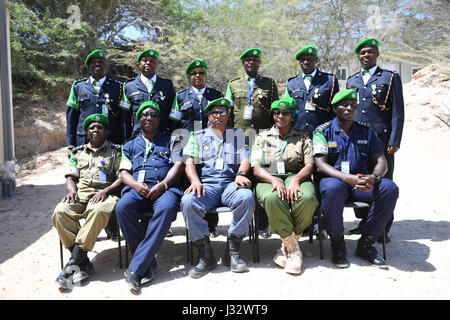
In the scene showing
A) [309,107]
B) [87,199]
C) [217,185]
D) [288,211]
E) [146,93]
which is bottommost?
[288,211]

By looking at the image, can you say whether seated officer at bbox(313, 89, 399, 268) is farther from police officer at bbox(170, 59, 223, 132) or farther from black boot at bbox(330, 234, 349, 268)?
police officer at bbox(170, 59, 223, 132)

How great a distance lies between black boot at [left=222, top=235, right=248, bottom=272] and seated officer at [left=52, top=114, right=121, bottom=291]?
1.27 m

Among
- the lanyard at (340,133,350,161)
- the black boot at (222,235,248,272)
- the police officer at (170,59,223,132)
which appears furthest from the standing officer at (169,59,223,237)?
the lanyard at (340,133,350,161)

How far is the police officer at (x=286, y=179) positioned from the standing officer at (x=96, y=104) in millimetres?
1899

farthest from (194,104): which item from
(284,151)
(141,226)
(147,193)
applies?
(141,226)

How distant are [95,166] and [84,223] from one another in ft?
2.35

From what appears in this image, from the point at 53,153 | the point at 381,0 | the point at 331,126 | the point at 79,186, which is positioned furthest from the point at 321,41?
the point at 79,186

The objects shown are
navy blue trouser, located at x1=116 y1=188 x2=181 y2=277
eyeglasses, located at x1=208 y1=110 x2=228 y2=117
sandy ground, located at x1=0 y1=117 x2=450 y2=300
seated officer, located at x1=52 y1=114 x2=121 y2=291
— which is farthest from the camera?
eyeglasses, located at x1=208 y1=110 x2=228 y2=117

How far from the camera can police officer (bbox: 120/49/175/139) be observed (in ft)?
14.6

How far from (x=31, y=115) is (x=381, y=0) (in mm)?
14839

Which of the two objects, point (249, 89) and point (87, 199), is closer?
point (87, 199)

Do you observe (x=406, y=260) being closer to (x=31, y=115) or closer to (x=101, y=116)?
(x=101, y=116)

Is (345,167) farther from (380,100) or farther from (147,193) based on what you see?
(147,193)

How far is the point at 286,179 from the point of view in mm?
3928
